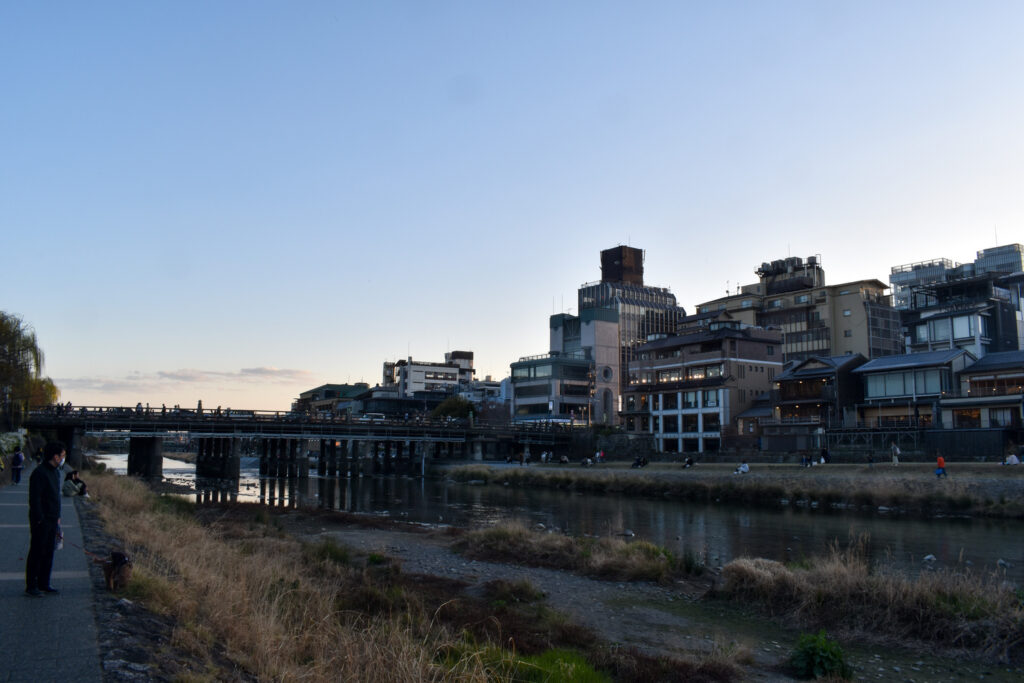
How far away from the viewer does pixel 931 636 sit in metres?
13.8

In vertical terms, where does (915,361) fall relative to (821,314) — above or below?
below

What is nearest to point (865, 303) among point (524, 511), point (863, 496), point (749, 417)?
point (749, 417)

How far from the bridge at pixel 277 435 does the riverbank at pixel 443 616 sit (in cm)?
4444

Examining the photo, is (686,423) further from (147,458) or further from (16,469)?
(16,469)

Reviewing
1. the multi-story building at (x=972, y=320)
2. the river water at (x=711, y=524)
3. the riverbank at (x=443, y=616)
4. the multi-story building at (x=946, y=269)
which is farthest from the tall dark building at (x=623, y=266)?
the riverbank at (x=443, y=616)

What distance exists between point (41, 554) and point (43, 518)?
0.62 meters

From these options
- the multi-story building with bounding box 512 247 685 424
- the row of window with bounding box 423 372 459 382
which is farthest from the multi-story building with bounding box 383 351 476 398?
the multi-story building with bounding box 512 247 685 424

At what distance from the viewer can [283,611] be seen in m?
12.9

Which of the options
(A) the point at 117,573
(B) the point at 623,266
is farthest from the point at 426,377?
(A) the point at 117,573

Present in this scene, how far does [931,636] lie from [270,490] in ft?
188

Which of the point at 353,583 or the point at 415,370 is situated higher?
the point at 415,370

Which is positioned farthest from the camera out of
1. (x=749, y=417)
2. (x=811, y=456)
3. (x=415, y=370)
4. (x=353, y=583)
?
(x=415, y=370)

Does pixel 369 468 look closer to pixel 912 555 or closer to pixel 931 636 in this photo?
pixel 912 555

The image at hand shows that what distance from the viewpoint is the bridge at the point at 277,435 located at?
6266 cm
